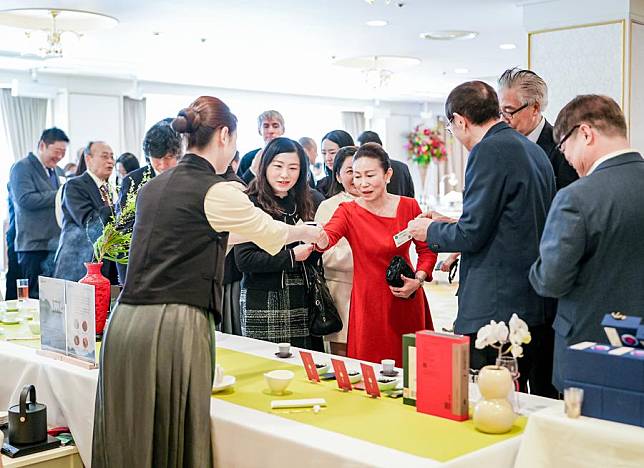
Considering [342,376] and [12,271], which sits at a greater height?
[342,376]

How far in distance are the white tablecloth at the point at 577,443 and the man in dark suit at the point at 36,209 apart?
5376mm

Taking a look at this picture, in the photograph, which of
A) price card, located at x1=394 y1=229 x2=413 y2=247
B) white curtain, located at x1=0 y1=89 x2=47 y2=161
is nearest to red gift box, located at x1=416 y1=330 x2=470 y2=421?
price card, located at x1=394 y1=229 x2=413 y2=247

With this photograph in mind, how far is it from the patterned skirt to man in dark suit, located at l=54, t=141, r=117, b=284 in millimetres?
1659

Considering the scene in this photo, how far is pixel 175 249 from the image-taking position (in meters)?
2.41

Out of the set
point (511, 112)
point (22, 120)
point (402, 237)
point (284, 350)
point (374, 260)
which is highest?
point (22, 120)

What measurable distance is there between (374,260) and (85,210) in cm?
235

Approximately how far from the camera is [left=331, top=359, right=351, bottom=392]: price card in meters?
2.57

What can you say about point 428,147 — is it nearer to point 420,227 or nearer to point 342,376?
point 420,227

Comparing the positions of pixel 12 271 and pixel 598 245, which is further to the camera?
pixel 12 271

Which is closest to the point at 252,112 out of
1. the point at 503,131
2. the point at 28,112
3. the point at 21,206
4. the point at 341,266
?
the point at 28,112

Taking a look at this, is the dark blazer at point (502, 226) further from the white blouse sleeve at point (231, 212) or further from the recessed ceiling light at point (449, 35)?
the recessed ceiling light at point (449, 35)

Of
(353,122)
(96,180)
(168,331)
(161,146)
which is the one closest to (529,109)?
(168,331)

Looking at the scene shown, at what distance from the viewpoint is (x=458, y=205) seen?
12.6m

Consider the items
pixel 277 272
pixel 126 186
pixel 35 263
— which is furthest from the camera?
pixel 35 263
